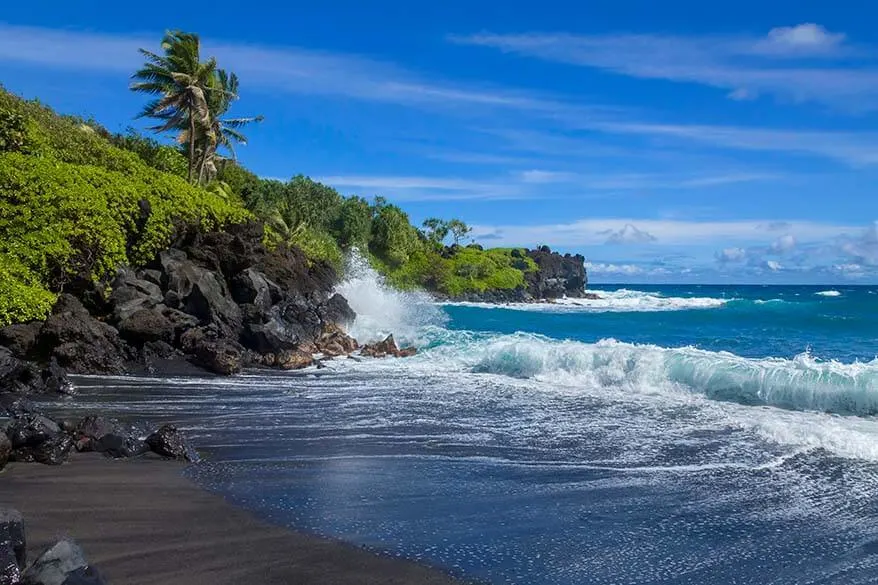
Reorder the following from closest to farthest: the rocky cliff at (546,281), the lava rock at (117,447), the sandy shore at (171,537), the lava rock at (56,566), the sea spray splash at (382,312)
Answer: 1. the lava rock at (56,566)
2. the sandy shore at (171,537)
3. the lava rock at (117,447)
4. the sea spray splash at (382,312)
5. the rocky cliff at (546,281)

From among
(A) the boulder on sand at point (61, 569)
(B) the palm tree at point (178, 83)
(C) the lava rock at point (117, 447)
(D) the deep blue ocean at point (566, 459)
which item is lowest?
(D) the deep blue ocean at point (566, 459)

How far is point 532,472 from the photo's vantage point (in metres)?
9.06

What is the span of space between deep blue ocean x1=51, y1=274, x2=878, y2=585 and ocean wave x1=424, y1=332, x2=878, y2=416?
0.17 feet

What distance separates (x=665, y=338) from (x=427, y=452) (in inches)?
1120

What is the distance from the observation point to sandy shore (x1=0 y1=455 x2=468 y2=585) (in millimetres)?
5590

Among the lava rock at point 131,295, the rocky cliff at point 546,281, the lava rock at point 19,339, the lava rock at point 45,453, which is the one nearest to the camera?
the lava rock at point 45,453

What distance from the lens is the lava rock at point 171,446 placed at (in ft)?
30.2

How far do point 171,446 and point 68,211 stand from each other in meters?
13.8

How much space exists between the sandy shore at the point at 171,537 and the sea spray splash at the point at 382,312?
19890 millimetres

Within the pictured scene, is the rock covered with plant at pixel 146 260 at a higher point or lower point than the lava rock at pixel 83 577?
higher

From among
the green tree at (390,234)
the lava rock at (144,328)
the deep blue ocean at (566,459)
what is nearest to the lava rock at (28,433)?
the deep blue ocean at (566,459)

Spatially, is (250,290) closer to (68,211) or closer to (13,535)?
(68,211)

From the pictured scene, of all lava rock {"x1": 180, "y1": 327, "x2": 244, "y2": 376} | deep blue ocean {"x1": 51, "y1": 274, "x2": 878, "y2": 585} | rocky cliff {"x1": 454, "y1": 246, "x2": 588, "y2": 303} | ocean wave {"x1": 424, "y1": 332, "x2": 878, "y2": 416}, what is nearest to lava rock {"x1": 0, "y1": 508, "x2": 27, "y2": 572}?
deep blue ocean {"x1": 51, "y1": 274, "x2": 878, "y2": 585}

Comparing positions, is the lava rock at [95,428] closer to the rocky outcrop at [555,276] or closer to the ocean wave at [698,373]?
the ocean wave at [698,373]
